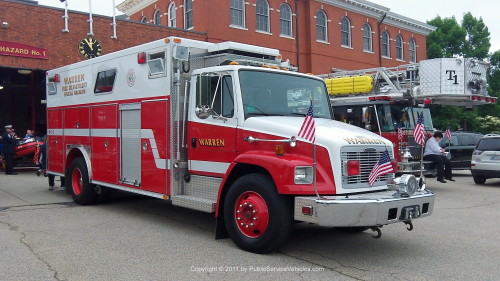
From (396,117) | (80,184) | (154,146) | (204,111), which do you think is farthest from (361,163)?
(396,117)

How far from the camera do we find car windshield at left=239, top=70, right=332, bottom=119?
21.4ft

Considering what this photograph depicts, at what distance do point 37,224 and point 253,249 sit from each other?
4.13m

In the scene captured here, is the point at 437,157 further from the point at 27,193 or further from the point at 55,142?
the point at 27,193

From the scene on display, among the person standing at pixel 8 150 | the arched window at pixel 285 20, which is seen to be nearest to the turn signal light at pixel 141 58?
the person standing at pixel 8 150

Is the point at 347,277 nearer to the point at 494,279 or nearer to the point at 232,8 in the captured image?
the point at 494,279

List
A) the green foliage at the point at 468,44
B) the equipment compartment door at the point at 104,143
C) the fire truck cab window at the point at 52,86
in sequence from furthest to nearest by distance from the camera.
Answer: the green foliage at the point at 468,44 → the fire truck cab window at the point at 52,86 → the equipment compartment door at the point at 104,143

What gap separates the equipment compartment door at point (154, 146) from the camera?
7.39 meters

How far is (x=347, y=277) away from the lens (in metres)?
5.18

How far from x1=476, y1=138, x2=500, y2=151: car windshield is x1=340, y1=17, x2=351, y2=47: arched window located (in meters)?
17.3

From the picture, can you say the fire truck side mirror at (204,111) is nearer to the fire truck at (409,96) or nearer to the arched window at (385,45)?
the fire truck at (409,96)

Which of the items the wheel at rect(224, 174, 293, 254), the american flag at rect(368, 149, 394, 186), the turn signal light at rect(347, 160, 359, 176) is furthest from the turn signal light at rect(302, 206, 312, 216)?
the american flag at rect(368, 149, 394, 186)

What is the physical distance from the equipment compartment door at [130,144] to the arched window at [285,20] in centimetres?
2001

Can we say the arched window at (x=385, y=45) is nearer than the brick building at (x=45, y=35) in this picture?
No

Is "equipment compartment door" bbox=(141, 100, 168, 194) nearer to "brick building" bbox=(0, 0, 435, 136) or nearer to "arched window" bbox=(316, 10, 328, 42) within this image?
"brick building" bbox=(0, 0, 435, 136)
